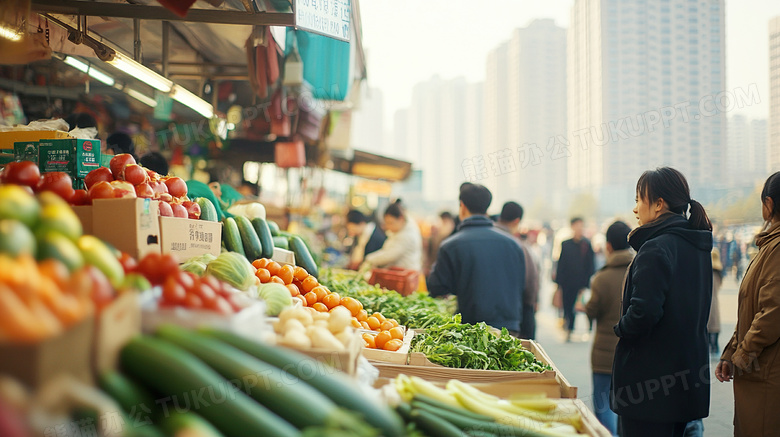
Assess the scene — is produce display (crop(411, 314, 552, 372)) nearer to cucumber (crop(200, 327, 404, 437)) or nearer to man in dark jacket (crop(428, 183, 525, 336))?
man in dark jacket (crop(428, 183, 525, 336))

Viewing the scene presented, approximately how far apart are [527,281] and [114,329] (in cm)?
524

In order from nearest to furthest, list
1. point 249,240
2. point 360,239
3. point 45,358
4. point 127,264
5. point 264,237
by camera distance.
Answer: point 45,358, point 127,264, point 249,240, point 264,237, point 360,239

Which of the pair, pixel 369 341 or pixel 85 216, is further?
pixel 369 341

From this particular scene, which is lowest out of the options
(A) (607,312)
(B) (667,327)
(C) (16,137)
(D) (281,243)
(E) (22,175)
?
(A) (607,312)

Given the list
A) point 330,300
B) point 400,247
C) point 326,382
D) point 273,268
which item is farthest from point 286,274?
point 400,247

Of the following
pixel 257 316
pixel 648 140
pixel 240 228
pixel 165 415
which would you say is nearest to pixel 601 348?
pixel 240 228

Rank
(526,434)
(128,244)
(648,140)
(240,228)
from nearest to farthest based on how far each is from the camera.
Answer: (526,434)
(128,244)
(240,228)
(648,140)

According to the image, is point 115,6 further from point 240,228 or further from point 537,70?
point 537,70

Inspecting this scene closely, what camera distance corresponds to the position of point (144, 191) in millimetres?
3318

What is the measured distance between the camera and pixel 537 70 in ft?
172

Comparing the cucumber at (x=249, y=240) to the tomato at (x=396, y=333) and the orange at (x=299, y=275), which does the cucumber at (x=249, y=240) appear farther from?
the tomato at (x=396, y=333)

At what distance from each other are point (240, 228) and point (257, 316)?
8.44 ft

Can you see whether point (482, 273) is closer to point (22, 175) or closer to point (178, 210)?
point (178, 210)

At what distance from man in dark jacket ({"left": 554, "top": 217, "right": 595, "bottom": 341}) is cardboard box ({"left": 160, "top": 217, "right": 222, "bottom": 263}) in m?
7.81
